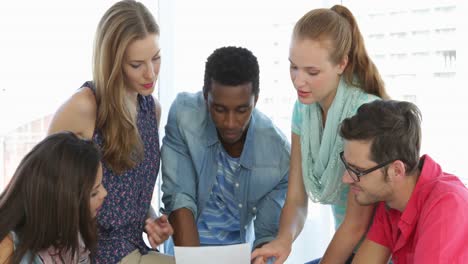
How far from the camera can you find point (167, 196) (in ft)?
7.50

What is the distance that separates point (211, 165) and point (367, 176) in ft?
2.18

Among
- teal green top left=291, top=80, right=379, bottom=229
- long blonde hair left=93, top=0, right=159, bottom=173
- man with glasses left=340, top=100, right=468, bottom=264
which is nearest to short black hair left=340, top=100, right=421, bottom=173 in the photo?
man with glasses left=340, top=100, right=468, bottom=264

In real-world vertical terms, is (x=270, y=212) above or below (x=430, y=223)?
below

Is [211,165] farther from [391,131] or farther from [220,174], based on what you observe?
[391,131]

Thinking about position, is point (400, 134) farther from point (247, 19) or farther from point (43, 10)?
point (43, 10)

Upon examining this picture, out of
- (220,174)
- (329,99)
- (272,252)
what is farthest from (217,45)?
(272,252)

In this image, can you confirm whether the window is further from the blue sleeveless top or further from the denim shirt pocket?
the blue sleeveless top

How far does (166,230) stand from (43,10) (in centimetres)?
138

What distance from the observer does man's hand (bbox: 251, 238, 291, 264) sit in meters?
2.02

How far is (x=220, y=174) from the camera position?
2303 mm

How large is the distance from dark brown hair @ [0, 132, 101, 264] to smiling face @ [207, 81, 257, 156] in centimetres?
44

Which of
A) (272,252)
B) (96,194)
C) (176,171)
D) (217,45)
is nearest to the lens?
(96,194)

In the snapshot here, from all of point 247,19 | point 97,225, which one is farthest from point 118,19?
point 247,19

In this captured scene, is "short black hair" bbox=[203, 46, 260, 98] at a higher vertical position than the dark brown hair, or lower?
higher
